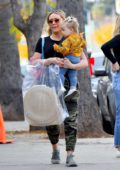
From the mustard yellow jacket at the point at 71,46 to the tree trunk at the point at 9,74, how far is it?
1113 cm

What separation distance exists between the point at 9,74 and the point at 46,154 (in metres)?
10.3

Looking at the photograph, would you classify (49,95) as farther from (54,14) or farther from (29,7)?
(29,7)

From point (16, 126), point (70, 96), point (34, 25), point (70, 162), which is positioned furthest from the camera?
point (16, 126)

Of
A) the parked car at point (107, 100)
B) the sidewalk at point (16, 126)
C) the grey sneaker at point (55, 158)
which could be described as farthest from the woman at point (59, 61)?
the sidewalk at point (16, 126)

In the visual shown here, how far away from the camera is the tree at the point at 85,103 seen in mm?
14328

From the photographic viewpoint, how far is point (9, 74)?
2178 centimetres

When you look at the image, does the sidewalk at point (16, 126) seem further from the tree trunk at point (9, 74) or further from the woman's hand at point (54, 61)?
the woman's hand at point (54, 61)

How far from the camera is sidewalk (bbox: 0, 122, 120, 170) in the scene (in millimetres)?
10109

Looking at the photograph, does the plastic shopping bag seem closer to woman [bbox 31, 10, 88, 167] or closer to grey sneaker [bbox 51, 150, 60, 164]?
woman [bbox 31, 10, 88, 167]

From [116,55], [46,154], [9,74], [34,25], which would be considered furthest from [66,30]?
[9,74]

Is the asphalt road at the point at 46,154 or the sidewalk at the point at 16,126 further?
the sidewalk at the point at 16,126

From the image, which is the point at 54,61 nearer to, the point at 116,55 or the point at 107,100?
the point at 116,55

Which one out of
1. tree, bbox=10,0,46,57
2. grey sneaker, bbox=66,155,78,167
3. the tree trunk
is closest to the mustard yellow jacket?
grey sneaker, bbox=66,155,78,167

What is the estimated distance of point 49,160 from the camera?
10.9 m
